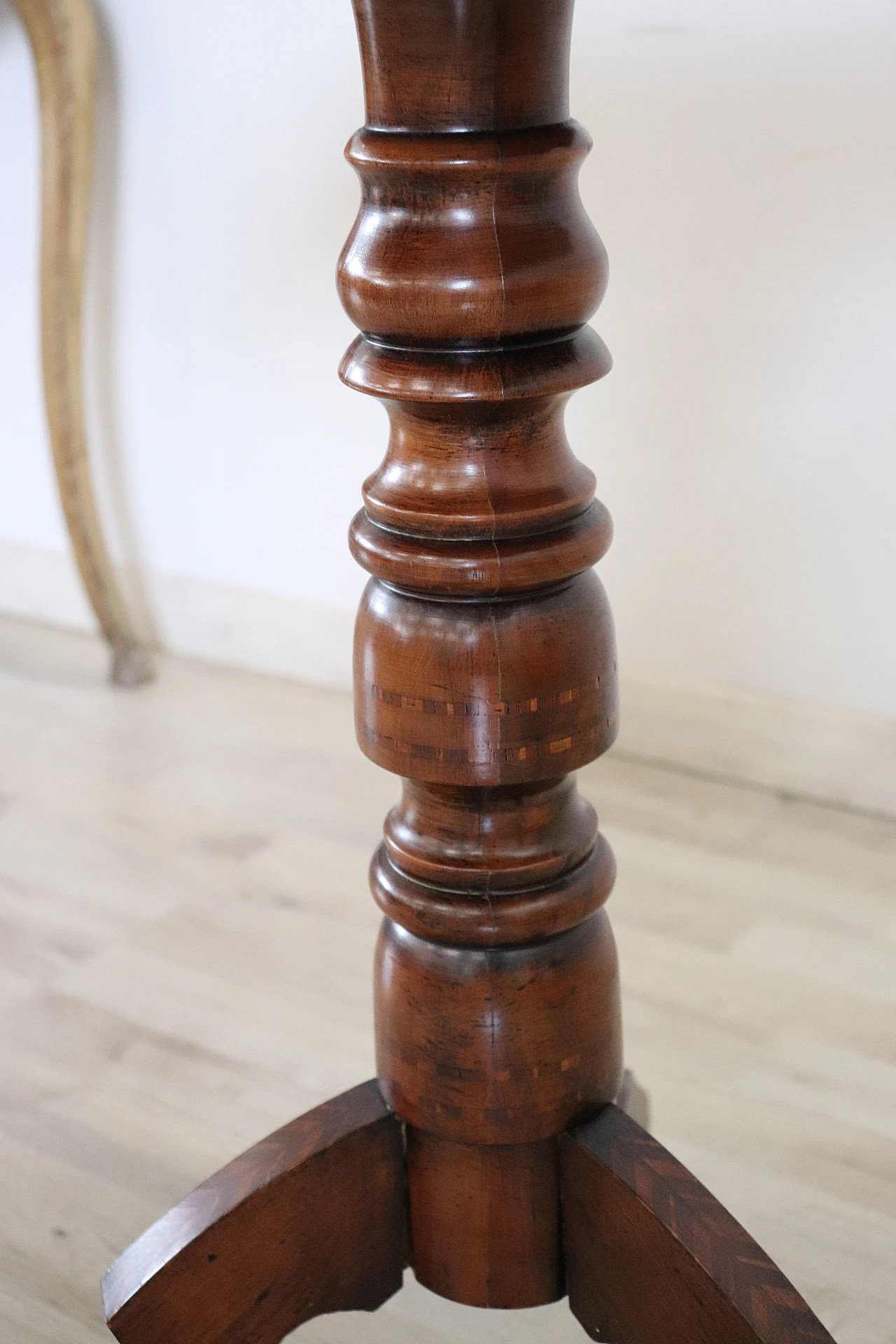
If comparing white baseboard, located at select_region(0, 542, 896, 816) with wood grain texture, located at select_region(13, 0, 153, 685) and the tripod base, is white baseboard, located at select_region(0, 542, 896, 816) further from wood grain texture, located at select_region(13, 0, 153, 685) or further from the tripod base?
the tripod base

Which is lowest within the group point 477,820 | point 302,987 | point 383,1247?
point 302,987

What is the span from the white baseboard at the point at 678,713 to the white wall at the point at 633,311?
0.02 metres

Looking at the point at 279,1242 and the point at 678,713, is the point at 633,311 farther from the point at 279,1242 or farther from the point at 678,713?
the point at 279,1242

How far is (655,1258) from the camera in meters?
0.67

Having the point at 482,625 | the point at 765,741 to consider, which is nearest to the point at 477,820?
the point at 482,625

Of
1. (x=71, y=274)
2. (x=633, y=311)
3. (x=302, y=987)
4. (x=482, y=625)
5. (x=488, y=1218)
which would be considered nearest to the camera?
(x=482, y=625)

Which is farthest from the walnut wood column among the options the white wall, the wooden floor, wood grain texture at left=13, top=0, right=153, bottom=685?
wood grain texture at left=13, top=0, right=153, bottom=685

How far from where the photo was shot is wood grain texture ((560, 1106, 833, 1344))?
629 millimetres

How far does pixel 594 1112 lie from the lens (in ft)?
2.37

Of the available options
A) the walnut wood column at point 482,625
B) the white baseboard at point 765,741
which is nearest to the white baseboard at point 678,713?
the white baseboard at point 765,741

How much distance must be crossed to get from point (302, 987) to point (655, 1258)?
53 centimetres

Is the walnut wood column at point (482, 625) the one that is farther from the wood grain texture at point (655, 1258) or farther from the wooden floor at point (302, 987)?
the wooden floor at point (302, 987)

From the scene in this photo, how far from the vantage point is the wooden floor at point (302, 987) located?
884 mm

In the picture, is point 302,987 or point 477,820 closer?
point 477,820
